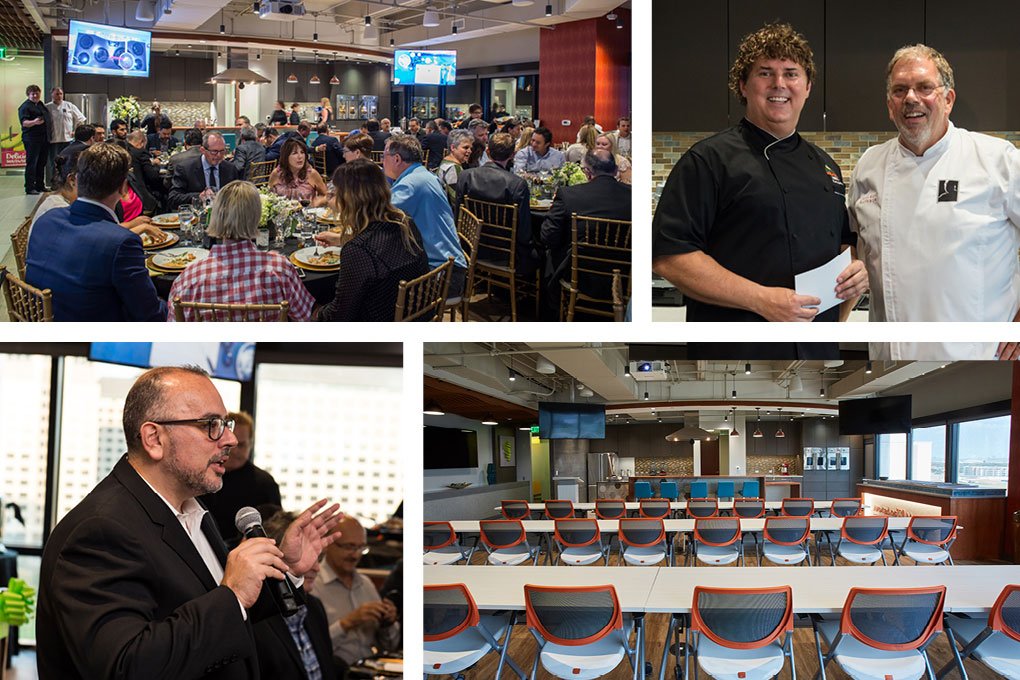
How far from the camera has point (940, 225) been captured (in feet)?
7.80

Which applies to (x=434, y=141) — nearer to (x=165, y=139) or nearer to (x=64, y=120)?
(x=165, y=139)

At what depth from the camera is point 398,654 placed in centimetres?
250

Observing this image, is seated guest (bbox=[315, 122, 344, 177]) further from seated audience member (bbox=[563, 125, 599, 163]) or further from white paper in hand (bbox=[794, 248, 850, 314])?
white paper in hand (bbox=[794, 248, 850, 314])

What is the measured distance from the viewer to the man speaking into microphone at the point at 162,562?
2.30 meters

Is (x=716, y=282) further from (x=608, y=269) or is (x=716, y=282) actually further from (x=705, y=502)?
(x=705, y=502)

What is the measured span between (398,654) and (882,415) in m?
1.89

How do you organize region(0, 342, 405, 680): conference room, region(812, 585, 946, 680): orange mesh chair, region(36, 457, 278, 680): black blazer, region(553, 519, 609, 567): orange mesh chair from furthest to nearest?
1. region(812, 585, 946, 680): orange mesh chair
2. region(553, 519, 609, 567): orange mesh chair
3. region(0, 342, 405, 680): conference room
4. region(36, 457, 278, 680): black blazer

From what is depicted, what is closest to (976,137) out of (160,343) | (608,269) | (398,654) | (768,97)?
(768,97)

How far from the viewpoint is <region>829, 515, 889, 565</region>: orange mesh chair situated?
3.96 meters

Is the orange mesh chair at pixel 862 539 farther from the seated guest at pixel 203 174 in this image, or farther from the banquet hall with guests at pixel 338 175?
the seated guest at pixel 203 174

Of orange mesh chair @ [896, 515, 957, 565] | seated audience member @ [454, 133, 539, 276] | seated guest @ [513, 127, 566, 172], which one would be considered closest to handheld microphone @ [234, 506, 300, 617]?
seated audience member @ [454, 133, 539, 276]

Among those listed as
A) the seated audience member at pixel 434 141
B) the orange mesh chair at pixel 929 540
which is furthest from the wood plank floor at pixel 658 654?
the seated audience member at pixel 434 141

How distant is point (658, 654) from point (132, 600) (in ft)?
9.85

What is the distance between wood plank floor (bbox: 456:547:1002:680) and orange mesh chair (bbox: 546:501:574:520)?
0.50 metres
